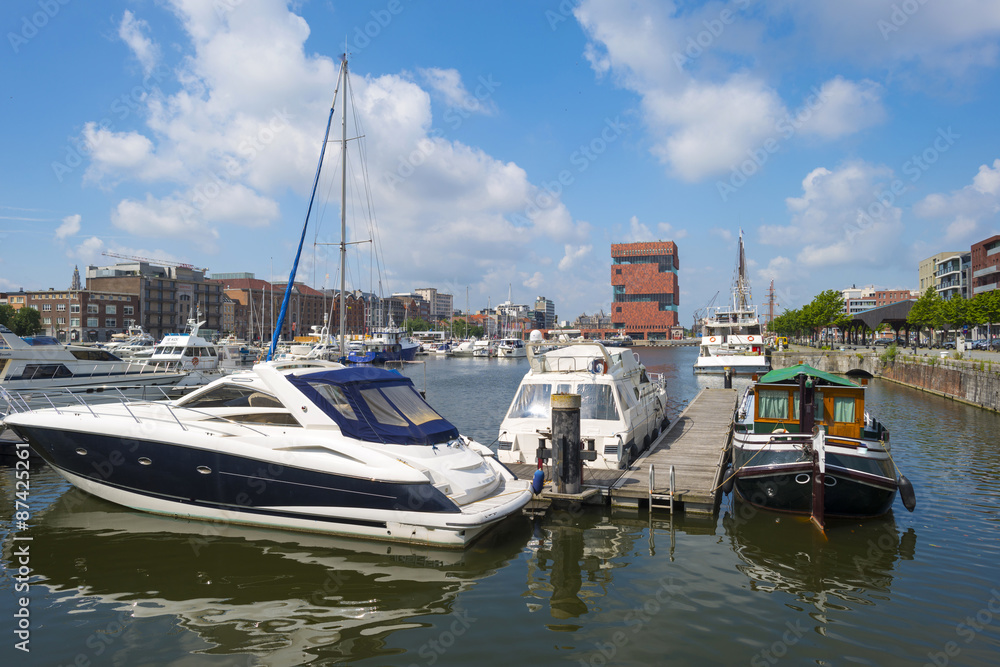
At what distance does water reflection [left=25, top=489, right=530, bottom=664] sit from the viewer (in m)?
7.06

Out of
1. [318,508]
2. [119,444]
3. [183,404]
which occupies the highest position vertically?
[183,404]

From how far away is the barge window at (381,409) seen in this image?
34.0ft

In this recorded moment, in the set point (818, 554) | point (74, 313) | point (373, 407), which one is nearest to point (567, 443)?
point (373, 407)

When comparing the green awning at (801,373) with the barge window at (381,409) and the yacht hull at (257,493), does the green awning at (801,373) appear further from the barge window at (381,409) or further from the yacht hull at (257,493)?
the barge window at (381,409)

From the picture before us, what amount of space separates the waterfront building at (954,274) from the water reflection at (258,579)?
107581mm

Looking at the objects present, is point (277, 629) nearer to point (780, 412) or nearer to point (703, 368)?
point (780, 412)

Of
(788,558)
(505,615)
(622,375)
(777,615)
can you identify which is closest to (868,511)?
(788,558)

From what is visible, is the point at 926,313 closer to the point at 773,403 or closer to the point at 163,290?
the point at 773,403

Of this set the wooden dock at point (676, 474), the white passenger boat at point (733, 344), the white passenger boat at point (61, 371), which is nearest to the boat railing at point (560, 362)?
the wooden dock at point (676, 474)

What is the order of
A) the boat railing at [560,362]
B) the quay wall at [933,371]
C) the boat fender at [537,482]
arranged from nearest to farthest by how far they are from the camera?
the boat fender at [537,482]
the boat railing at [560,362]
the quay wall at [933,371]

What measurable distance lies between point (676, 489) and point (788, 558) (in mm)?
2519

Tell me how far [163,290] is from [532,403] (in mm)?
126323

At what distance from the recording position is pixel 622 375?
602 inches

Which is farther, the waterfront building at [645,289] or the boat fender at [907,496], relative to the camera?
the waterfront building at [645,289]
